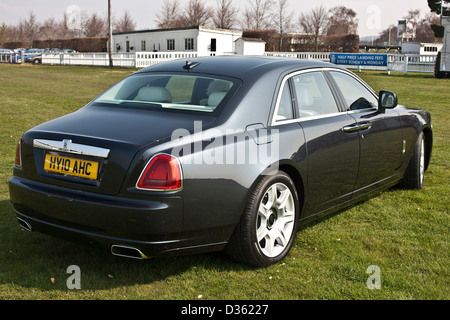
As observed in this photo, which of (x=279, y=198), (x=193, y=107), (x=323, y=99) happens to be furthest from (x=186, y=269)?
(x=323, y=99)

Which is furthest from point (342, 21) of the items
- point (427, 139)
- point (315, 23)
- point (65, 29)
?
point (427, 139)

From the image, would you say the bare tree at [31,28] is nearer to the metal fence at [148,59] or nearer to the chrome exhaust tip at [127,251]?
the metal fence at [148,59]

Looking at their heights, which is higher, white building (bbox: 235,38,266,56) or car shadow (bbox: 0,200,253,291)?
white building (bbox: 235,38,266,56)

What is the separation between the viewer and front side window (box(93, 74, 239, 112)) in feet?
13.5

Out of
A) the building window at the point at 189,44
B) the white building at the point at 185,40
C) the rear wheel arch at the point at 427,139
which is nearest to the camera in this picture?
→ the rear wheel arch at the point at 427,139

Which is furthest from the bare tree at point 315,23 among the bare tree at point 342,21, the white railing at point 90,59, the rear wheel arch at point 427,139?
the rear wheel arch at point 427,139

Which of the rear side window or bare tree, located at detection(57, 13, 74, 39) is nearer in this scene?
the rear side window

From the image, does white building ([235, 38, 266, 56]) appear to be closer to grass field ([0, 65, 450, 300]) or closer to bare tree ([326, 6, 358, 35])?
bare tree ([326, 6, 358, 35])

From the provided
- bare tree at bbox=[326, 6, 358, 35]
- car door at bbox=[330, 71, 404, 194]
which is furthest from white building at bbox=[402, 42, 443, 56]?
car door at bbox=[330, 71, 404, 194]

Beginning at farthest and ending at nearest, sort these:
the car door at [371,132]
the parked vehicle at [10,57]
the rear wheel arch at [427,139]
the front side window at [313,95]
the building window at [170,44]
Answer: the building window at [170,44], the parked vehicle at [10,57], the rear wheel arch at [427,139], the car door at [371,132], the front side window at [313,95]

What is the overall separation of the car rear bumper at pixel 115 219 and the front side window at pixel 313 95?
1.64 m

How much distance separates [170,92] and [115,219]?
1.46 metres

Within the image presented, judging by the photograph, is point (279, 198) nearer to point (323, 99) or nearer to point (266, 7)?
point (323, 99)

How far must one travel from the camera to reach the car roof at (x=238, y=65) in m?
4.34
